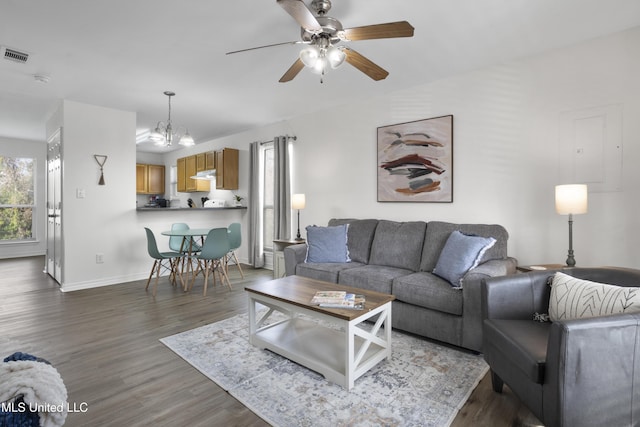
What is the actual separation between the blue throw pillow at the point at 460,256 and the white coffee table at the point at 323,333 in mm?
663

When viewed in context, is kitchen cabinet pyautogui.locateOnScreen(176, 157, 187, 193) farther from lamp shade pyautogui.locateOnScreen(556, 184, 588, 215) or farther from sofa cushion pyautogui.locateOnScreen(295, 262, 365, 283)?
lamp shade pyautogui.locateOnScreen(556, 184, 588, 215)

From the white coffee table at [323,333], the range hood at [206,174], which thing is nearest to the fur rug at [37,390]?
the white coffee table at [323,333]

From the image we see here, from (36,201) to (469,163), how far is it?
8537mm

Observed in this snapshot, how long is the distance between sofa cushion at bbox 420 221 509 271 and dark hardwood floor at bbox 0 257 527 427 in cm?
131

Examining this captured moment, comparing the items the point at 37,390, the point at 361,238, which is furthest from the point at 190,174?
the point at 37,390

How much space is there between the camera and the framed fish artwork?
3717 millimetres

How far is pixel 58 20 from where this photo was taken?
2.50m

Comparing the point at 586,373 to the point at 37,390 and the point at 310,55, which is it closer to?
the point at 37,390

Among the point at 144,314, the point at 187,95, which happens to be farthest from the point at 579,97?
the point at 144,314

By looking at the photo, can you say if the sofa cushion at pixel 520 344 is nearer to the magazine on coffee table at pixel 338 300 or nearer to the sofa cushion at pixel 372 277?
the magazine on coffee table at pixel 338 300

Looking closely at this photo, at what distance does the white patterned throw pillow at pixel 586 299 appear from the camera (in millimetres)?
1634

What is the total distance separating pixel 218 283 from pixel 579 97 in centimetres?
460

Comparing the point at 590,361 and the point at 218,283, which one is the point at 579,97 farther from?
the point at 218,283

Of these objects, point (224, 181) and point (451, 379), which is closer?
point (451, 379)
